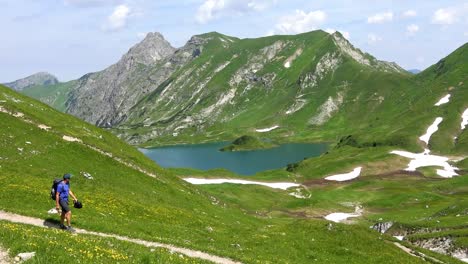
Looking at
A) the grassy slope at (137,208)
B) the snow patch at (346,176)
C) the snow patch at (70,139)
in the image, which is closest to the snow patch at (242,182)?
the snow patch at (346,176)

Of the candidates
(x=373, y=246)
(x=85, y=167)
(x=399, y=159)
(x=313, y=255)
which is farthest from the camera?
(x=399, y=159)

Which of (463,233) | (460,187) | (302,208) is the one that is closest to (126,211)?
(463,233)

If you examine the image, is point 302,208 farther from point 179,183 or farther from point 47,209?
point 47,209

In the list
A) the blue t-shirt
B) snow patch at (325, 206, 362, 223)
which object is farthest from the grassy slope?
snow patch at (325, 206, 362, 223)

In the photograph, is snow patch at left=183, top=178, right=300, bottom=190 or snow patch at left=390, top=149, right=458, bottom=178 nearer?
snow patch at left=183, top=178, right=300, bottom=190

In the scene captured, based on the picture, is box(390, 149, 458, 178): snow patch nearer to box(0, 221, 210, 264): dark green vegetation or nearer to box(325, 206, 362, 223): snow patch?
box(325, 206, 362, 223): snow patch

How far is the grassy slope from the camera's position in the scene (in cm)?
3528

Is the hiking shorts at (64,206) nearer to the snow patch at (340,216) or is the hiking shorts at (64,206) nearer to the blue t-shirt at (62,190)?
the blue t-shirt at (62,190)

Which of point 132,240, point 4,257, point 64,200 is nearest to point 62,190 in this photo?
point 64,200

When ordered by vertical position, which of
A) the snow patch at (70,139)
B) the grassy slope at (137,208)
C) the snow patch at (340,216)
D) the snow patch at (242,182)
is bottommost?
the snow patch at (340,216)

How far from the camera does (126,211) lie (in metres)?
42.2

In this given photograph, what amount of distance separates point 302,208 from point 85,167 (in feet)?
199

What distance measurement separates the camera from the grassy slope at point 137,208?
1389 inches

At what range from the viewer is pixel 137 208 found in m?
43.8
